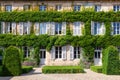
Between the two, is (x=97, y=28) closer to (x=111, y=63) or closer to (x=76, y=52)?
(x=76, y=52)

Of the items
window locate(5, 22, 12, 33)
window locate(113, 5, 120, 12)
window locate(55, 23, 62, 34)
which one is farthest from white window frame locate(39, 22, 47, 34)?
window locate(113, 5, 120, 12)

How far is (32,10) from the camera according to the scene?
124 feet

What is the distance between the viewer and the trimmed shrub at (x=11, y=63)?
2384 centimetres

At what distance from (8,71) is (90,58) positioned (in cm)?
1461

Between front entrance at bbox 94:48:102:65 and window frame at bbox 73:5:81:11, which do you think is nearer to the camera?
front entrance at bbox 94:48:102:65

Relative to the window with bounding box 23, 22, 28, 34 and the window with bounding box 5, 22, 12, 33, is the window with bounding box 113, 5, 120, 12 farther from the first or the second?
the window with bounding box 5, 22, 12, 33

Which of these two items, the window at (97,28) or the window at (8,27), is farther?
the window at (8,27)

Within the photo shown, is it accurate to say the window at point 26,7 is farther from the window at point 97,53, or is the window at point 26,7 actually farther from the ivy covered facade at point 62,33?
the window at point 97,53

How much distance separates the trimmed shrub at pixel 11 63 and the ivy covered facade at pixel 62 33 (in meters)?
11.9

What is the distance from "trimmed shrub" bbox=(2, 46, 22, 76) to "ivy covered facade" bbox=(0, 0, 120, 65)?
11949mm

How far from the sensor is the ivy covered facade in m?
36.2

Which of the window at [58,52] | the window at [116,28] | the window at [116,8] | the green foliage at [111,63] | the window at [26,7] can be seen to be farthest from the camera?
the window at [26,7]

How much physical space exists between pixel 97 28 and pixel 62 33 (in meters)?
4.44

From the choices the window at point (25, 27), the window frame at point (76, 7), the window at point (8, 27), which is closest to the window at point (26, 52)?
the window at point (25, 27)
